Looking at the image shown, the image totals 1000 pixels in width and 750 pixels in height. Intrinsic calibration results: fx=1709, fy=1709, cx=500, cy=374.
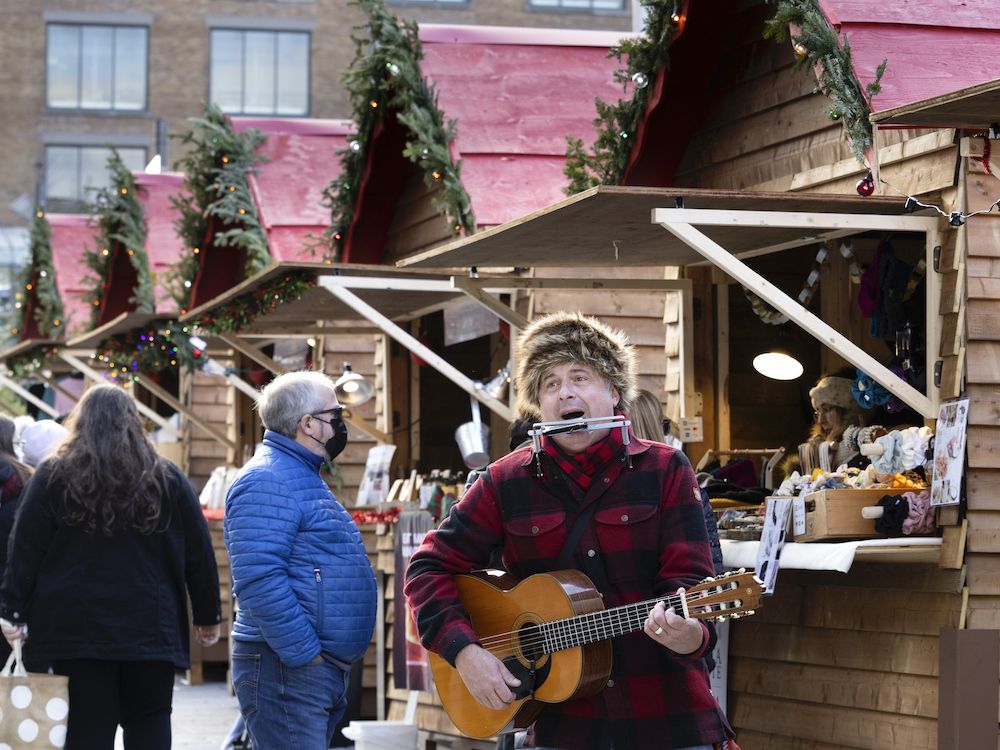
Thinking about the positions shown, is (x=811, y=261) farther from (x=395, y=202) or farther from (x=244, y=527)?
(x=244, y=527)

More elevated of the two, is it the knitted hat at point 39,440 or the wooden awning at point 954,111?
the wooden awning at point 954,111

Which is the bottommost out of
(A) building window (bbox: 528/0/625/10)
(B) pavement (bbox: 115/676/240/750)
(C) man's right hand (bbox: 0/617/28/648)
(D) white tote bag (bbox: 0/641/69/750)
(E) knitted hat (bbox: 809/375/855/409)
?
(B) pavement (bbox: 115/676/240/750)

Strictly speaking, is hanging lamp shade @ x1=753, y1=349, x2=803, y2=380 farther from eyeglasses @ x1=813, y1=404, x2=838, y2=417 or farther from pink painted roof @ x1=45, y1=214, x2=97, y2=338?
pink painted roof @ x1=45, y1=214, x2=97, y2=338

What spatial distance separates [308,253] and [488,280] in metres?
4.89

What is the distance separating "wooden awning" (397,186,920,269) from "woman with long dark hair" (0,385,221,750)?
1960 mm

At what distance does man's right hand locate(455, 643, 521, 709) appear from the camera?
424 centimetres

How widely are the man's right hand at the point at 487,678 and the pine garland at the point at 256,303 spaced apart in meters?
5.77

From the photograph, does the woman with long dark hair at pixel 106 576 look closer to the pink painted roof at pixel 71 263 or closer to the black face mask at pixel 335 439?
the black face mask at pixel 335 439

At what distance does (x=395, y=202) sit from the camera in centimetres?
1283

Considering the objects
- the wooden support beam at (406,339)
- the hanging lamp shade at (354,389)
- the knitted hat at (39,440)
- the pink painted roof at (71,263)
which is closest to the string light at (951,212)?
the wooden support beam at (406,339)

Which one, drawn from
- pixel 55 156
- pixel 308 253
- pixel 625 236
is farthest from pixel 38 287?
pixel 55 156

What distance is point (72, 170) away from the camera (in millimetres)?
44469

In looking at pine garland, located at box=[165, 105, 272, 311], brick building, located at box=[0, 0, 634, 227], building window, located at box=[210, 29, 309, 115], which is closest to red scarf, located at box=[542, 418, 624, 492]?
pine garland, located at box=[165, 105, 272, 311]

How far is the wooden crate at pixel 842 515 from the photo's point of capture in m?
6.84
